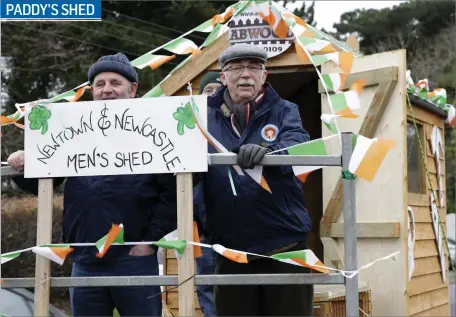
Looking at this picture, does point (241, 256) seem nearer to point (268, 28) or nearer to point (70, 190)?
point (70, 190)

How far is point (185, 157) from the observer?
10.3ft

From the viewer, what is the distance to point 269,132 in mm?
3410

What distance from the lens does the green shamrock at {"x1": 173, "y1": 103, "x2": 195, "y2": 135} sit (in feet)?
10.4

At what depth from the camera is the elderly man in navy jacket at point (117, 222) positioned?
338 cm

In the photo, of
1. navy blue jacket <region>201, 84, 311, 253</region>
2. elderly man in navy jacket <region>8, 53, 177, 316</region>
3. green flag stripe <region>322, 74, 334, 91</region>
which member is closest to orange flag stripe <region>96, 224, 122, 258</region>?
elderly man in navy jacket <region>8, 53, 177, 316</region>

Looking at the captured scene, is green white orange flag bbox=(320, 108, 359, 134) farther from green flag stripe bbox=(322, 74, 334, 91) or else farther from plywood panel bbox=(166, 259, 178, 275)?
plywood panel bbox=(166, 259, 178, 275)

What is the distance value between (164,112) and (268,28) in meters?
3.58

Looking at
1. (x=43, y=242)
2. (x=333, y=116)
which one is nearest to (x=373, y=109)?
(x=333, y=116)

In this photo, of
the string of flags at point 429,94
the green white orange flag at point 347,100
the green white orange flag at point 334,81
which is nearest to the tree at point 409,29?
the string of flags at point 429,94

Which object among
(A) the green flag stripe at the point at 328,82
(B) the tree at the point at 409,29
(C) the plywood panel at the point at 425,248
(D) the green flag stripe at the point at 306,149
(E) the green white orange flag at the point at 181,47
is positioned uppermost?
(B) the tree at the point at 409,29

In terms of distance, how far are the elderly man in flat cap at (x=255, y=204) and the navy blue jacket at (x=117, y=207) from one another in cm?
20

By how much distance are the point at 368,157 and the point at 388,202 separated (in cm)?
301

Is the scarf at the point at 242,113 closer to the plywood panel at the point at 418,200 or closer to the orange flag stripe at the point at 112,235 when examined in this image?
the orange flag stripe at the point at 112,235

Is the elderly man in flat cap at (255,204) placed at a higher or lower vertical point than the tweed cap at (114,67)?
lower
